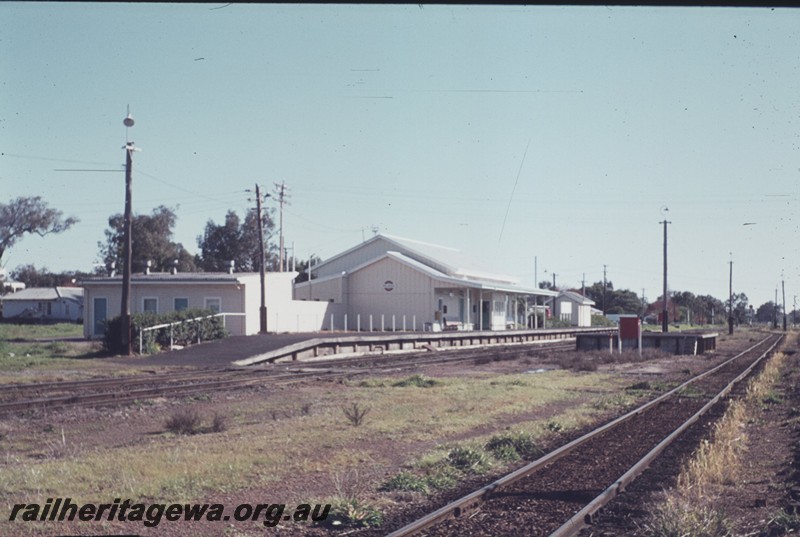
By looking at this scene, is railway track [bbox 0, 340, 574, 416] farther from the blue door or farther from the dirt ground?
the blue door

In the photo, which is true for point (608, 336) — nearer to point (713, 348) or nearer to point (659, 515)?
point (713, 348)

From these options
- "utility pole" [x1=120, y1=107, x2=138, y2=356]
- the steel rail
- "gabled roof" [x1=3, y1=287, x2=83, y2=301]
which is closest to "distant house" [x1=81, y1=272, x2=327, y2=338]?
"utility pole" [x1=120, y1=107, x2=138, y2=356]

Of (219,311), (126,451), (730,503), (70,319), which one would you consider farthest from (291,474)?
(70,319)

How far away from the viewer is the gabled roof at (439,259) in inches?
2302

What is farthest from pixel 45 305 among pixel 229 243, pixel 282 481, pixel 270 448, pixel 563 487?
pixel 563 487

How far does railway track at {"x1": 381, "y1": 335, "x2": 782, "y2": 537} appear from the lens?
7.41 metres

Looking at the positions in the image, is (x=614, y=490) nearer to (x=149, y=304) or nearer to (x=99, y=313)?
(x=149, y=304)

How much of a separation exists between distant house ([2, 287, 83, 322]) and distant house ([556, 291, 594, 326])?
4996cm

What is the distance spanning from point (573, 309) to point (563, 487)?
3643 inches

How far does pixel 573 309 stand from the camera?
99.8 meters

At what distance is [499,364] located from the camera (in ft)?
104

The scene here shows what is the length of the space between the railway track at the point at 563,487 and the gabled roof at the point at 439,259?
42.8 m

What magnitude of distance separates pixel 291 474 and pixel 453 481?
1.83 meters

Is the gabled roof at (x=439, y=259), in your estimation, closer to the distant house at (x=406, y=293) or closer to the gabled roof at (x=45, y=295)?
the distant house at (x=406, y=293)
